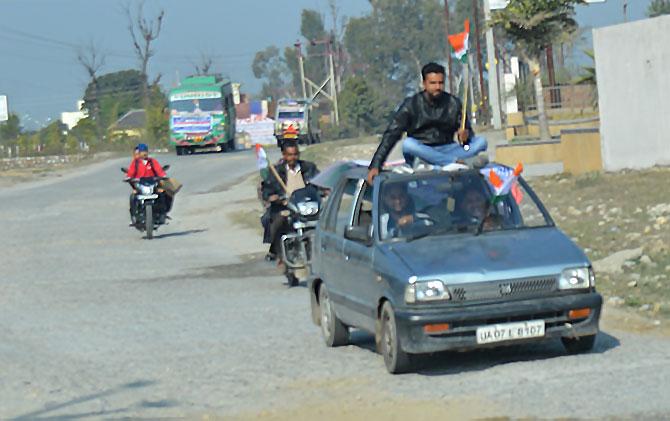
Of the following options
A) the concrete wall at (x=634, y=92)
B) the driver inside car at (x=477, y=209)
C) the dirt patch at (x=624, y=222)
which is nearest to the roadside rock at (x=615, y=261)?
the dirt patch at (x=624, y=222)

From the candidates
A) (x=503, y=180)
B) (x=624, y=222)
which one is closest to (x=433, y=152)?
(x=503, y=180)

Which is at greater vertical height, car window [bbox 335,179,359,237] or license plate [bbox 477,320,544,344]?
car window [bbox 335,179,359,237]

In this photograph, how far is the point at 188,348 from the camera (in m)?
12.0

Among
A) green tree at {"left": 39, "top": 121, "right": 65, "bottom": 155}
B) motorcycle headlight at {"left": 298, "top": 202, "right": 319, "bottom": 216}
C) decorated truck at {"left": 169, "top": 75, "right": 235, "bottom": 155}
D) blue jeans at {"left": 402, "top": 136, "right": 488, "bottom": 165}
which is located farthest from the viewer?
green tree at {"left": 39, "top": 121, "right": 65, "bottom": 155}

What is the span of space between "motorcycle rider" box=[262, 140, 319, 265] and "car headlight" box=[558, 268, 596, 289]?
696 centimetres

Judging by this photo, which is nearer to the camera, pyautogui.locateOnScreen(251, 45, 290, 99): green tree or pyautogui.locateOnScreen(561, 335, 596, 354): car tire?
pyautogui.locateOnScreen(561, 335, 596, 354): car tire

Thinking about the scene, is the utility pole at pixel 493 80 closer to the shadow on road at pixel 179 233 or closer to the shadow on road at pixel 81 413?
the shadow on road at pixel 179 233

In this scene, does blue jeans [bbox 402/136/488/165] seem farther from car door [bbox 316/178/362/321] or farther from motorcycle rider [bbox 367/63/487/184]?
car door [bbox 316/178/362/321]

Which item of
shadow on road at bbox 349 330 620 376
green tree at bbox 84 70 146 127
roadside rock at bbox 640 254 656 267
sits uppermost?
green tree at bbox 84 70 146 127

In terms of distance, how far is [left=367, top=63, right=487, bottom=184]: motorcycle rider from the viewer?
1173 cm

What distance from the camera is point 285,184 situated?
16594 mm

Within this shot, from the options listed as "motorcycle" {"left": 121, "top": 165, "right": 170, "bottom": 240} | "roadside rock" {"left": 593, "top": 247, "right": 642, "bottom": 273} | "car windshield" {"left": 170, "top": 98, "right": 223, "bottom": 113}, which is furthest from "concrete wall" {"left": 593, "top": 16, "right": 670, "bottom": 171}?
"car windshield" {"left": 170, "top": 98, "right": 223, "bottom": 113}

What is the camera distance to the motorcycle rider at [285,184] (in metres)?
16.5

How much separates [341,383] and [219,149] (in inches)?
2615
